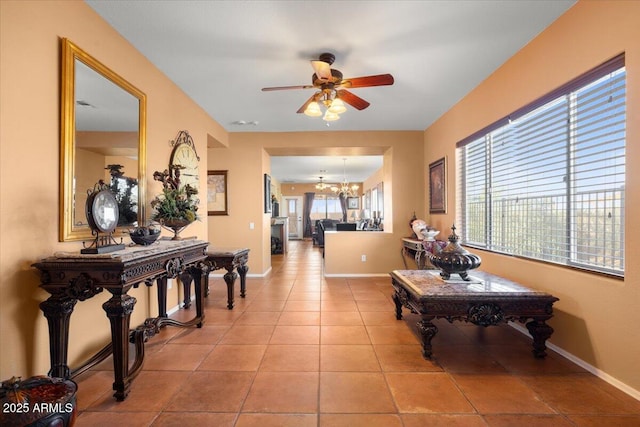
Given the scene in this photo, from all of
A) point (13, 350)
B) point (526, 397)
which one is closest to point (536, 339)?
point (526, 397)

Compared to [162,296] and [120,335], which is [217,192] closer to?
[162,296]

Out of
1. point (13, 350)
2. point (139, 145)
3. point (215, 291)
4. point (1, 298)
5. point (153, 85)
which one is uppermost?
point (153, 85)

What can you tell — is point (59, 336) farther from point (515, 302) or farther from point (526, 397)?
point (515, 302)

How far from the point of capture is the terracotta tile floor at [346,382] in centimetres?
165

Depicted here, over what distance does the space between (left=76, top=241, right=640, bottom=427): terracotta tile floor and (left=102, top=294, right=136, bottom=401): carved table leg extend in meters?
0.09

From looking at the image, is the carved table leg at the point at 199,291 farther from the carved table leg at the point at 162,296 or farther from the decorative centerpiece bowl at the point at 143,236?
the decorative centerpiece bowl at the point at 143,236

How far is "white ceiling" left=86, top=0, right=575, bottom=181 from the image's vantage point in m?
2.16

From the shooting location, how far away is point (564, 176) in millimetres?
2299

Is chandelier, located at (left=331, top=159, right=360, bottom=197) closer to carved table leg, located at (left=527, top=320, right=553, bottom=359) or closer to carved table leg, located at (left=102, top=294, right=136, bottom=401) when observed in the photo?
carved table leg, located at (left=527, top=320, right=553, bottom=359)

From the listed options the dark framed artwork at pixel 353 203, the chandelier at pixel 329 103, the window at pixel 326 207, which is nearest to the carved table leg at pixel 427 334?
the chandelier at pixel 329 103

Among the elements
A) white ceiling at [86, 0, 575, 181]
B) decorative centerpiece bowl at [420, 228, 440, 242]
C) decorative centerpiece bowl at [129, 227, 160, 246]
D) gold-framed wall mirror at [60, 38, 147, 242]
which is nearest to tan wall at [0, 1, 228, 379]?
gold-framed wall mirror at [60, 38, 147, 242]

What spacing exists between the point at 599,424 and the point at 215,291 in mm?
4140

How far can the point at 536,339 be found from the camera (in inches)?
91.1

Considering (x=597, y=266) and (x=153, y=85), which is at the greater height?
(x=153, y=85)
